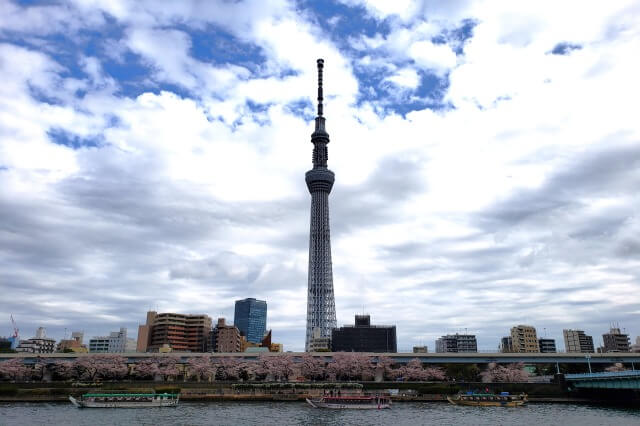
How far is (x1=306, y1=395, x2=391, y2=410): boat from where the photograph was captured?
77375 mm

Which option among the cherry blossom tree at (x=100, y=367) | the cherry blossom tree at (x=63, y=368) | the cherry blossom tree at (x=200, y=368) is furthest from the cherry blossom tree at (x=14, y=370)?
the cherry blossom tree at (x=200, y=368)

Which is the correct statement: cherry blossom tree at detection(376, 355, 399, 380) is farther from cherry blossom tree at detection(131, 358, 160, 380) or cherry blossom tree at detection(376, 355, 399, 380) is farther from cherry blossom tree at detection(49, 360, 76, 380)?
cherry blossom tree at detection(49, 360, 76, 380)

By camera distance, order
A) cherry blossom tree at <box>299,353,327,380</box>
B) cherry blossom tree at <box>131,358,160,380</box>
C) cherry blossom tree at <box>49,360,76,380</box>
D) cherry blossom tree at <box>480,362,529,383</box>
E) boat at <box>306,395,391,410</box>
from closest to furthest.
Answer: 1. boat at <box>306,395,391,410</box>
2. cherry blossom tree at <box>49,360,76,380</box>
3. cherry blossom tree at <box>480,362,529,383</box>
4. cherry blossom tree at <box>131,358,160,380</box>
5. cherry blossom tree at <box>299,353,327,380</box>

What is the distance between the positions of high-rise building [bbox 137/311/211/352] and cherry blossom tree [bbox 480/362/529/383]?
111m

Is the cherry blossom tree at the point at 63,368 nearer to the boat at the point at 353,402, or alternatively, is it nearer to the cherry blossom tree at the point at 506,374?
the boat at the point at 353,402

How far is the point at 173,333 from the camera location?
619ft

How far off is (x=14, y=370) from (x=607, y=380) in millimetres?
111040

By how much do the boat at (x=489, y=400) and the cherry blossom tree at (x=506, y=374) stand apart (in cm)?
2387

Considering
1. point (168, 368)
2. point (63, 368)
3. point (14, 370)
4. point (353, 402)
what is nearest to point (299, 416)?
point (353, 402)

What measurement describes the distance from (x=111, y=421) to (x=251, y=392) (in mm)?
35133

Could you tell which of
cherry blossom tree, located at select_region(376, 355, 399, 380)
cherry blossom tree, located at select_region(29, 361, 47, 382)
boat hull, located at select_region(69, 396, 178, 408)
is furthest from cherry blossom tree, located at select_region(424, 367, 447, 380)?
cherry blossom tree, located at select_region(29, 361, 47, 382)

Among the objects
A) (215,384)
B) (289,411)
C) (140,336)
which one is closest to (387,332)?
(140,336)

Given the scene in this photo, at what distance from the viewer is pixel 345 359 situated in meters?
119

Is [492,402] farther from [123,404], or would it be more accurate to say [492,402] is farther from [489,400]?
[123,404]
